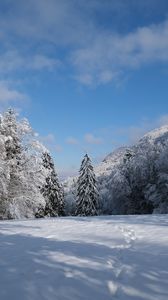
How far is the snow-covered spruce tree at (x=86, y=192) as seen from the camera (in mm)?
52344

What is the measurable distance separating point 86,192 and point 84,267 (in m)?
44.9

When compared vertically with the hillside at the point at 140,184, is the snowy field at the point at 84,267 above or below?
below

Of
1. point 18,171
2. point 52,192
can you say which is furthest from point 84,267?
point 52,192

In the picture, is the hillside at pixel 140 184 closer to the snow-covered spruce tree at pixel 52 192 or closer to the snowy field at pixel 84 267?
→ the snow-covered spruce tree at pixel 52 192

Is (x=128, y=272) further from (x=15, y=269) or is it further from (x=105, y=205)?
(x=105, y=205)

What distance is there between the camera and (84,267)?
305 inches

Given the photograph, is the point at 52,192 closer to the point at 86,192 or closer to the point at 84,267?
the point at 86,192

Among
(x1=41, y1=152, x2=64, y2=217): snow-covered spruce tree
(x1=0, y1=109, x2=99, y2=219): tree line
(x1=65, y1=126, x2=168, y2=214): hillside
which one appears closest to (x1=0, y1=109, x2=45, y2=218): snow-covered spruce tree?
(x1=0, y1=109, x2=99, y2=219): tree line

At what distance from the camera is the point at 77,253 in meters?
9.04

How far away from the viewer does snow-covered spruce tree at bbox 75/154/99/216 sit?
52.3m

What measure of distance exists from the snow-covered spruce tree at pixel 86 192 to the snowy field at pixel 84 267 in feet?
133

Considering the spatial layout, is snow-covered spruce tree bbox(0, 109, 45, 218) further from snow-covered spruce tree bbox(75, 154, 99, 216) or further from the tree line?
snow-covered spruce tree bbox(75, 154, 99, 216)

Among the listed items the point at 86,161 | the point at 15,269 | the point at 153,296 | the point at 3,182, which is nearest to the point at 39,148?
the point at 3,182

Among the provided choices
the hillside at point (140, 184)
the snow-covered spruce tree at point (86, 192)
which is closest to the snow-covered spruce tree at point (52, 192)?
the snow-covered spruce tree at point (86, 192)
